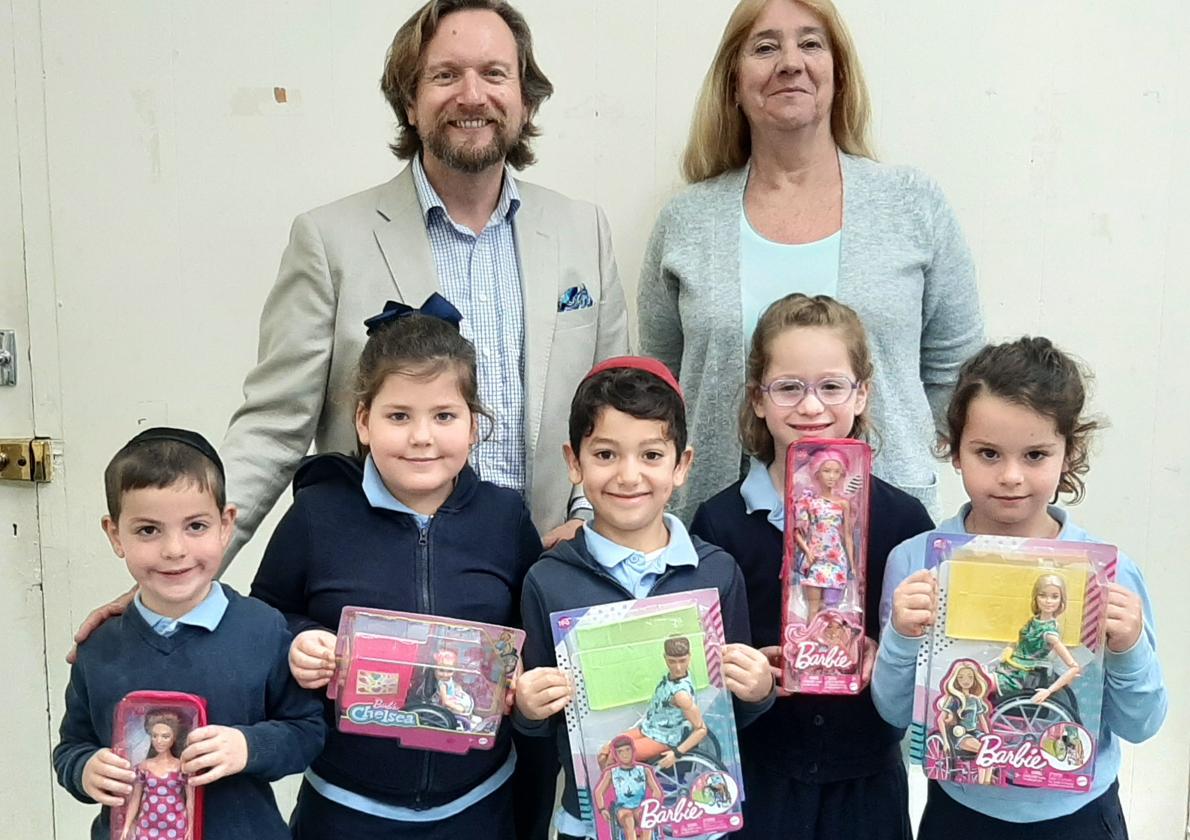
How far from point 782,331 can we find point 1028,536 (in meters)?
0.57

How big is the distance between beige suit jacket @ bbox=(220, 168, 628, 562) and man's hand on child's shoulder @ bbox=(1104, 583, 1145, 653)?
110 centimetres

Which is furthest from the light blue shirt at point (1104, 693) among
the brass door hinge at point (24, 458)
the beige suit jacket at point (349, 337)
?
the brass door hinge at point (24, 458)

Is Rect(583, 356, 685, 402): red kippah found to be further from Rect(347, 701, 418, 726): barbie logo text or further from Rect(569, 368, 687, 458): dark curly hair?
Rect(347, 701, 418, 726): barbie logo text

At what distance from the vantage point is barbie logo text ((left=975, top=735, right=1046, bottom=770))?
5.12ft

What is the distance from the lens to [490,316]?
218 centimetres

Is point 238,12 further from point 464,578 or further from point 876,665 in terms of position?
point 876,665

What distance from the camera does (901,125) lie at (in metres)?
2.72

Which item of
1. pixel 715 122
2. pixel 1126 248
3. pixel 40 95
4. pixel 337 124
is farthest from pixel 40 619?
pixel 1126 248

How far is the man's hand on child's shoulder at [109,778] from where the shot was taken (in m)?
1.47

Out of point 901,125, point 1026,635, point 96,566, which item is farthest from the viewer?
point 96,566

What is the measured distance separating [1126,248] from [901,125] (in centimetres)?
70

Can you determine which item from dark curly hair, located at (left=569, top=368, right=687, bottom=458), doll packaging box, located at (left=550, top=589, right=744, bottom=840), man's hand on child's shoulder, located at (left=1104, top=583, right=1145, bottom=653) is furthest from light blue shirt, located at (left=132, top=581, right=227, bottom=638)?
man's hand on child's shoulder, located at (left=1104, top=583, right=1145, bottom=653)

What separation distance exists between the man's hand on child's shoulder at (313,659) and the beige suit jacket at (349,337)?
0.49 metres

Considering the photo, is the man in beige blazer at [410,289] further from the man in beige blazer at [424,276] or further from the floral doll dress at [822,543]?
the floral doll dress at [822,543]
